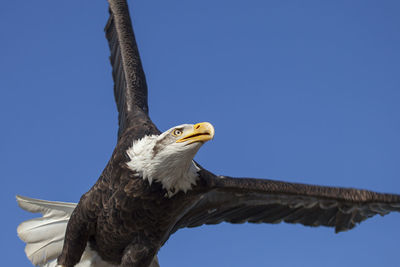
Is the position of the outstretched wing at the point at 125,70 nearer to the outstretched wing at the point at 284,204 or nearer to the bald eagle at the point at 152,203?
the bald eagle at the point at 152,203

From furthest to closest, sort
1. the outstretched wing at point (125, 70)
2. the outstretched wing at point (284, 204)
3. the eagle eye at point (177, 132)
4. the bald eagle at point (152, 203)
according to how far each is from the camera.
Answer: the outstretched wing at point (125, 70)
the outstretched wing at point (284, 204)
the bald eagle at point (152, 203)
the eagle eye at point (177, 132)

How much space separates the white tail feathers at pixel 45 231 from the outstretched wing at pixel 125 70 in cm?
108

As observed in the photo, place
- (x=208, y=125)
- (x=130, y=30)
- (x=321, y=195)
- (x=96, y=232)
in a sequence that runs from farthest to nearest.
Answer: (x=130, y=30)
(x=321, y=195)
(x=96, y=232)
(x=208, y=125)

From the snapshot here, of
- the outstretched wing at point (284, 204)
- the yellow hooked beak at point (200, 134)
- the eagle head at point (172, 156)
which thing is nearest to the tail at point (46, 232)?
the outstretched wing at point (284, 204)

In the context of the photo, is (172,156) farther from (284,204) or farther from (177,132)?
(284,204)

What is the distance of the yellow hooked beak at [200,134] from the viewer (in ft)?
17.4

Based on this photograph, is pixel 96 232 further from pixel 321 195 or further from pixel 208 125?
pixel 321 195

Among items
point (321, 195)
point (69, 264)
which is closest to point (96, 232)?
point (69, 264)

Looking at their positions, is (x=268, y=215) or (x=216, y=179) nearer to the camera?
(x=216, y=179)

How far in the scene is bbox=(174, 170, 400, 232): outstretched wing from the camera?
634 centimetres

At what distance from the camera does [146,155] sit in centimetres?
564

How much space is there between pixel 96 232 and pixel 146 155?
0.95 m

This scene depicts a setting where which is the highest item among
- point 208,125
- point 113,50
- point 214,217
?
point 113,50

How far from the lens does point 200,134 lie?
5367 mm
